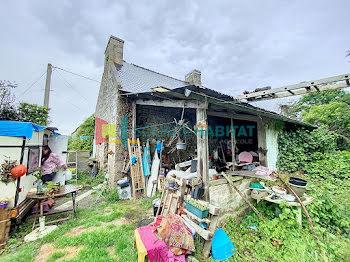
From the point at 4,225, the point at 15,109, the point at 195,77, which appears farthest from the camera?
the point at 195,77

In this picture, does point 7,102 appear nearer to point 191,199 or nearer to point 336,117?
point 191,199

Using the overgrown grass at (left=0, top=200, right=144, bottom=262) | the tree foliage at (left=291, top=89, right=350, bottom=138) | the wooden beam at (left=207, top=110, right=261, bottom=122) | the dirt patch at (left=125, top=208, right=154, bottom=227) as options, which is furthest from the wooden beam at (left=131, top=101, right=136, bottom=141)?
the tree foliage at (left=291, top=89, right=350, bottom=138)

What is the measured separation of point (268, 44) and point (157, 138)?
595cm

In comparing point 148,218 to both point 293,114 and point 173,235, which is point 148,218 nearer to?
point 173,235

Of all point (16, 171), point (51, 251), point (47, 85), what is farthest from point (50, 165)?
point (47, 85)

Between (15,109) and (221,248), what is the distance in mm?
10233

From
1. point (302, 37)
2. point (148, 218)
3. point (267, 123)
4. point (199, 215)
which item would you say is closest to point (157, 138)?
point (148, 218)

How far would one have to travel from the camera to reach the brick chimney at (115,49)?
7438 millimetres

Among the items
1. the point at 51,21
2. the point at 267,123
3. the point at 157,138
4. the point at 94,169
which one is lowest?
the point at 94,169

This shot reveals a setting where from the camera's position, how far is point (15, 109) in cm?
672

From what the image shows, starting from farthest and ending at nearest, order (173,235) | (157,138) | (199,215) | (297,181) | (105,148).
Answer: (105,148), (157,138), (297,181), (199,215), (173,235)

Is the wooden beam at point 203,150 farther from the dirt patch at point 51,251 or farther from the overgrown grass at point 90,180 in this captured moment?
the overgrown grass at point 90,180

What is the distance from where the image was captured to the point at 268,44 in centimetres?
540

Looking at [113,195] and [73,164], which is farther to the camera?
[73,164]
